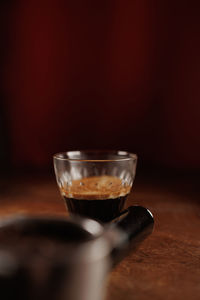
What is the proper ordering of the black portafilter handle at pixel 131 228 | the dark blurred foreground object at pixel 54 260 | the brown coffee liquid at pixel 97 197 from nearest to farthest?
the dark blurred foreground object at pixel 54 260, the black portafilter handle at pixel 131 228, the brown coffee liquid at pixel 97 197

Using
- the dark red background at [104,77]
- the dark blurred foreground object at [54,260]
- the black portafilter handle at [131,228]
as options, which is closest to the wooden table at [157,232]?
the black portafilter handle at [131,228]

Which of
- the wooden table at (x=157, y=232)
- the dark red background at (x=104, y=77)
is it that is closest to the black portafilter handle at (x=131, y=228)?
the wooden table at (x=157, y=232)

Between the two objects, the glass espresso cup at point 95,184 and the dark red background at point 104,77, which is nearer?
the glass espresso cup at point 95,184

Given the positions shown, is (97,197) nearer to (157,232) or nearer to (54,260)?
(157,232)

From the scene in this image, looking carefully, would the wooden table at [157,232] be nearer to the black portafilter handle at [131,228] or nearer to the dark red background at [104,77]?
the black portafilter handle at [131,228]

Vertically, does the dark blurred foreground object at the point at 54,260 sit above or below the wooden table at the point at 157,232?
above

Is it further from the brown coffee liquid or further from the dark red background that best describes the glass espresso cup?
the dark red background

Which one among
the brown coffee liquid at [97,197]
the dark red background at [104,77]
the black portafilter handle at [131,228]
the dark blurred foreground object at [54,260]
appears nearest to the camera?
the dark blurred foreground object at [54,260]

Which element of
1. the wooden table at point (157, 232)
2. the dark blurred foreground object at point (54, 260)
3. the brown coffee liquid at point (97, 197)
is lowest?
the wooden table at point (157, 232)
